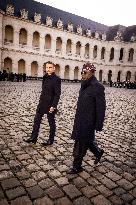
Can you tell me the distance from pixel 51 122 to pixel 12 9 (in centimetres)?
3496

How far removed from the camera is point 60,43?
44.1 meters

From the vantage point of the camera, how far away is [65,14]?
1832 inches

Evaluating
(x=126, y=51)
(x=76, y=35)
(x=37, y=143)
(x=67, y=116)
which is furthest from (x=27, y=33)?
(x=37, y=143)

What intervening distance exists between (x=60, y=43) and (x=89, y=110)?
41.1 meters

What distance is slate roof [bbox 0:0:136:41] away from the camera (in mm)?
39375

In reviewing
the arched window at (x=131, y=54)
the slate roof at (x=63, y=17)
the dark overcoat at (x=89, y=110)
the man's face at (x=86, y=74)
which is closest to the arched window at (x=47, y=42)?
the slate roof at (x=63, y=17)

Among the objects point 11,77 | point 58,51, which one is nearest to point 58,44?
point 58,51

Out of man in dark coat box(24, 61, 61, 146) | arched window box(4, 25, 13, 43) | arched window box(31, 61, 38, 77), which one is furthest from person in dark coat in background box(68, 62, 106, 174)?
arched window box(31, 61, 38, 77)

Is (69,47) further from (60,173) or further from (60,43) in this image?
(60,173)

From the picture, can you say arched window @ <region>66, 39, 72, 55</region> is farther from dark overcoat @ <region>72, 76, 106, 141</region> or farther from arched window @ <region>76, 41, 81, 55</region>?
dark overcoat @ <region>72, 76, 106, 141</region>

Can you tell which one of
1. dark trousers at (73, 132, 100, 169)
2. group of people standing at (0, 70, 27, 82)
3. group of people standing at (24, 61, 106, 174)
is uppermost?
group of people standing at (0, 70, 27, 82)

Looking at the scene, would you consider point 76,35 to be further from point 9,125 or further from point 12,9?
point 9,125

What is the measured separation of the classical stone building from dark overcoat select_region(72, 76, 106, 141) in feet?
111

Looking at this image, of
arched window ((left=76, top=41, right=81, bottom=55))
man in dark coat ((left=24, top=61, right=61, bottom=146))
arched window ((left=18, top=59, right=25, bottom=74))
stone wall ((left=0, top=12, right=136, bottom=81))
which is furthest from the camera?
arched window ((left=76, top=41, right=81, bottom=55))
